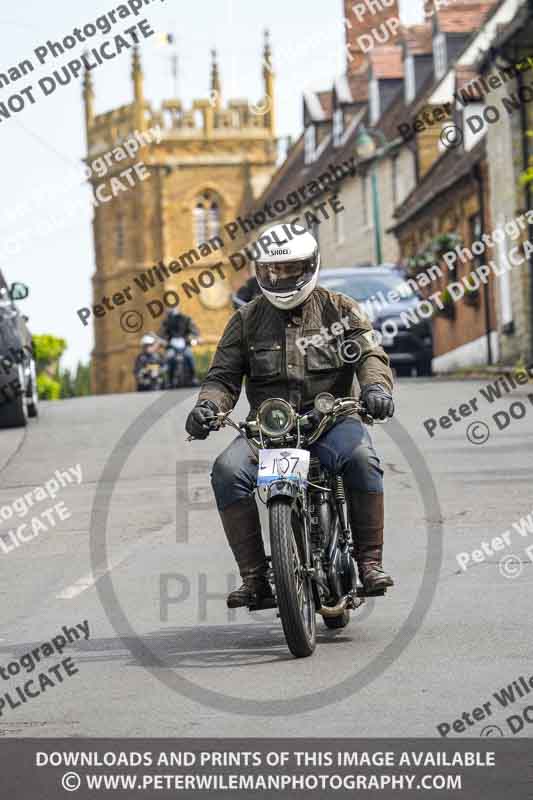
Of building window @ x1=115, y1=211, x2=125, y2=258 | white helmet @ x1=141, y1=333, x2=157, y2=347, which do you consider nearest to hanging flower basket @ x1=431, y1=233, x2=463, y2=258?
white helmet @ x1=141, y1=333, x2=157, y2=347

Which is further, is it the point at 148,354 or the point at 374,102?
the point at 374,102

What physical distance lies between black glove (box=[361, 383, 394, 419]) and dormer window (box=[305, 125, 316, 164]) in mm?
68401

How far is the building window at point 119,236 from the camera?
10725cm

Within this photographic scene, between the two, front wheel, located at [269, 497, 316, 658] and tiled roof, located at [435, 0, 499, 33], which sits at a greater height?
tiled roof, located at [435, 0, 499, 33]

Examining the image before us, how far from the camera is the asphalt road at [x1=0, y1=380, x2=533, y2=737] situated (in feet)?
21.7

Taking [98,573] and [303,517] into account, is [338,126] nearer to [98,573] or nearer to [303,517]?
[98,573]

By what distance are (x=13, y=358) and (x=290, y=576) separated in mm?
15101

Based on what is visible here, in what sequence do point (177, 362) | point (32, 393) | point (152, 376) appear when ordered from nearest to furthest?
point (32, 393) → point (177, 362) → point (152, 376)

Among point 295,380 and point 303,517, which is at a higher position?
point 295,380

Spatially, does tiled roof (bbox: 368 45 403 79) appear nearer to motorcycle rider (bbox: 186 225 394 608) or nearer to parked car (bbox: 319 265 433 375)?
parked car (bbox: 319 265 433 375)

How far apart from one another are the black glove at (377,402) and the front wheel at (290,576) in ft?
2.04

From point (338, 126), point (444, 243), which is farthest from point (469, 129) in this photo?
point (338, 126)

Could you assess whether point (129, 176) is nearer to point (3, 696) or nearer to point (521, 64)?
point (521, 64)

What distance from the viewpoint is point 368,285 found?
33656mm
